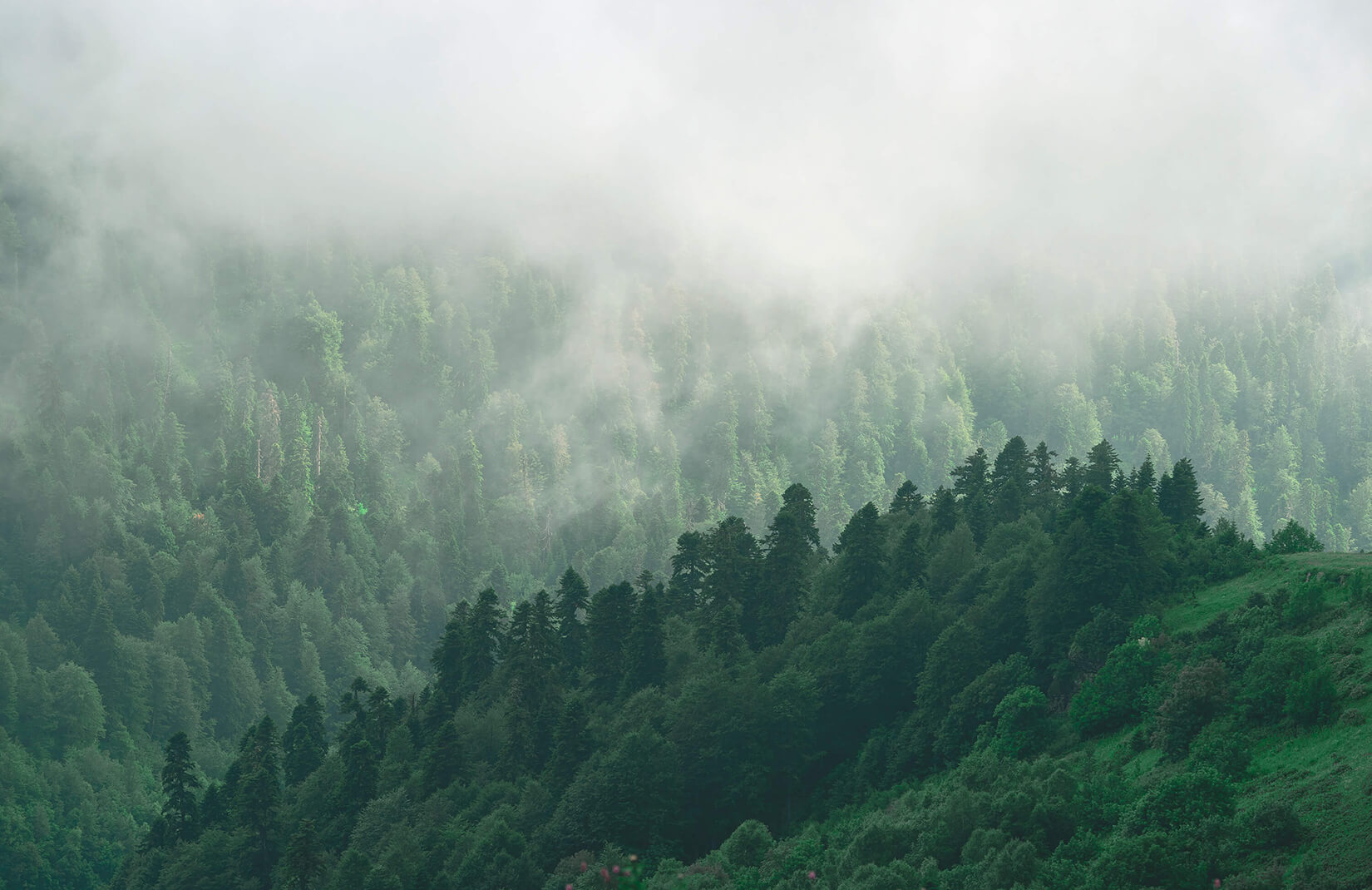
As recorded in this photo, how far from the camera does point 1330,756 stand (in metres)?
70.8

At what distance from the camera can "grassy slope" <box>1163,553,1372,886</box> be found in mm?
61406

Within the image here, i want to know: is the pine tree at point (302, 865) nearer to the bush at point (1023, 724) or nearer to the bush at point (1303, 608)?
the bush at point (1023, 724)

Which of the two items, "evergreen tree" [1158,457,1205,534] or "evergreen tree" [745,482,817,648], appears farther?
"evergreen tree" [745,482,817,648]

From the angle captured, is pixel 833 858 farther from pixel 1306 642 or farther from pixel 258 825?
pixel 258 825

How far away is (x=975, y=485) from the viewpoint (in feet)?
490

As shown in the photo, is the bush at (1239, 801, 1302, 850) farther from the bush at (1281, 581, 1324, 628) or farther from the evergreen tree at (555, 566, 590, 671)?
the evergreen tree at (555, 566, 590, 671)

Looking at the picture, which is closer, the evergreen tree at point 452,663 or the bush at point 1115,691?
the bush at point 1115,691

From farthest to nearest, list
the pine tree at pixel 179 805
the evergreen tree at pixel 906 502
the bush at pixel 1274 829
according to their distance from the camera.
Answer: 1. the evergreen tree at pixel 906 502
2. the pine tree at pixel 179 805
3. the bush at pixel 1274 829

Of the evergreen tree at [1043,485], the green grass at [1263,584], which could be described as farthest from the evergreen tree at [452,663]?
the green grass at [1263,584]

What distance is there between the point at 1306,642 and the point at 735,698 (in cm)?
4141

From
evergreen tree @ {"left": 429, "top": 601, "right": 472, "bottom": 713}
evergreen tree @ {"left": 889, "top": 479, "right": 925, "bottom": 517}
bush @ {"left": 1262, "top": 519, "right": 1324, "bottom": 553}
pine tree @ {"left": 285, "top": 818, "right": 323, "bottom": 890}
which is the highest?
evergreen tree @ {"left": 889, "top": 479, "right": 925, "bottom": 517}

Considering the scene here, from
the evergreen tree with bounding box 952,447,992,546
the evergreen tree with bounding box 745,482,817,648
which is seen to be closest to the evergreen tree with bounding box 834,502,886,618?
the evergreen tree with bounding box 745,482,817,648

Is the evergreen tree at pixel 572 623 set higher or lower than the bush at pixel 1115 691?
higher

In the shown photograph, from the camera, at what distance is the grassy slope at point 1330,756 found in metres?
61.4
